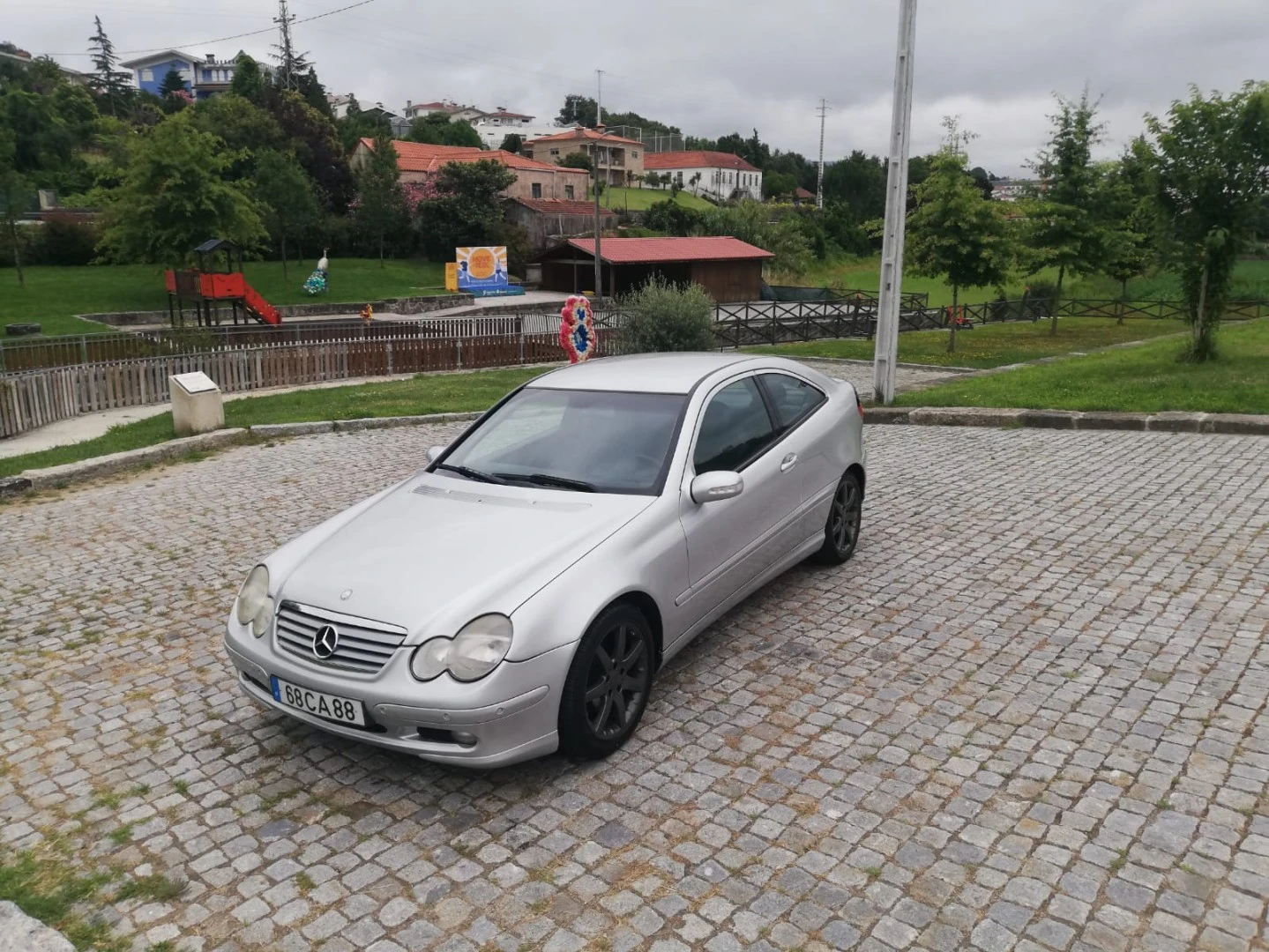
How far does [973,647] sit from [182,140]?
39.1 meters

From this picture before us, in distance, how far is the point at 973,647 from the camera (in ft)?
17.3

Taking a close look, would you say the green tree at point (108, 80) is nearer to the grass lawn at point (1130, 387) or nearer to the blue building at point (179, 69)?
the blue building at point (179, 69)

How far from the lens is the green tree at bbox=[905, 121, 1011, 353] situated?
24.8 m

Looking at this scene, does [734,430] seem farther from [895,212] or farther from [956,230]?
[956,230]

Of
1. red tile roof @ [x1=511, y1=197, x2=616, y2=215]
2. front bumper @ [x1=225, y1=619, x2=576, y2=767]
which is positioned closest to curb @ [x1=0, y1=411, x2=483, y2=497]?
front bumper @ [x1=225, y1=619, x2=576, y2=767]

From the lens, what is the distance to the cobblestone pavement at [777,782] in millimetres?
3223

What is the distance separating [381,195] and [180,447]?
49382mm

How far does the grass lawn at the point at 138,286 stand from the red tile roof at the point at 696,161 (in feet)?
232

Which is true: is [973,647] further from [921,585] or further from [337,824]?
[337,824]

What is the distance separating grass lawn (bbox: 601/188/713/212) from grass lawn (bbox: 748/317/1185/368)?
50.1 m

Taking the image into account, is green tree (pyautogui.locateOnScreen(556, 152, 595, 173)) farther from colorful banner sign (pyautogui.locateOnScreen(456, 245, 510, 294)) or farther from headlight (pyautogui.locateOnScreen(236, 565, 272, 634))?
headlight (pyautogui.locateOnScreen(236, 565, 272, 634))

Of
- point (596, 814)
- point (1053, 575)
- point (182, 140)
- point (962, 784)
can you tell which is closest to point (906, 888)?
point (962, 784)

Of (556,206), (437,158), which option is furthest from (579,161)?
(556,206)

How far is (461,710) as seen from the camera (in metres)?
3.70
